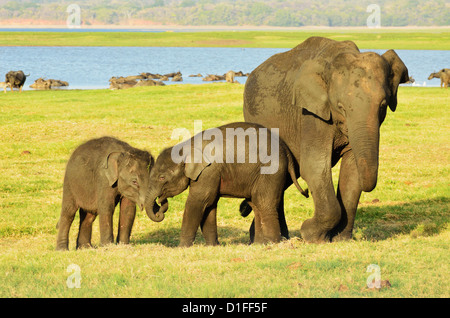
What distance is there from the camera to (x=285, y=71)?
11344 mm

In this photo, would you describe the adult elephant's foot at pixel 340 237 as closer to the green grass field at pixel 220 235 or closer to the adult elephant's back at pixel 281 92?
the green grass field at pixel 220 235

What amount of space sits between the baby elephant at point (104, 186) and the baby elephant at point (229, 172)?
0.30 meters

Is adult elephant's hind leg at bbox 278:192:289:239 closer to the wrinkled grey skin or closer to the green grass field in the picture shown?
the green grass field

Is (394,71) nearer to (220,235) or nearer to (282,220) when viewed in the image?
(282,220)

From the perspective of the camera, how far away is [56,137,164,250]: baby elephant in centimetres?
1072

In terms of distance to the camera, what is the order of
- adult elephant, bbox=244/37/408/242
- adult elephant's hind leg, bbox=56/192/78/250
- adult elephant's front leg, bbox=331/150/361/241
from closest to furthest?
adult elephant, bbox=244/37/408/242, adult elephant's front leg, bbox=331/150/361/241, adult elephant's hind leg, bbox=56/192/78/250

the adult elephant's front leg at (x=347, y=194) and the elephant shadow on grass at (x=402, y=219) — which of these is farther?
the elephant shadow on grass at (x=402, y=219)

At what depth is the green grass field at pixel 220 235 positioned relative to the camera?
303 inches

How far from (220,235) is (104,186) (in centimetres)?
309

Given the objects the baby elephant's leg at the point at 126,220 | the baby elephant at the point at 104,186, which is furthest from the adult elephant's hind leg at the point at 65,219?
the baby elephant's leg at the point at 126,220

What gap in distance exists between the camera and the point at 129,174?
10680 mm

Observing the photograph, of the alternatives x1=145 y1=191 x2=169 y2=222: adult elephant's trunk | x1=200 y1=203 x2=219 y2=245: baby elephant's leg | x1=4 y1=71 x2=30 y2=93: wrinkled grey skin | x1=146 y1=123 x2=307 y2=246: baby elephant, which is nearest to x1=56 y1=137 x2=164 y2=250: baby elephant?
x1=145 y1=191 x2=169 y2=222: adult elephant's trunk
